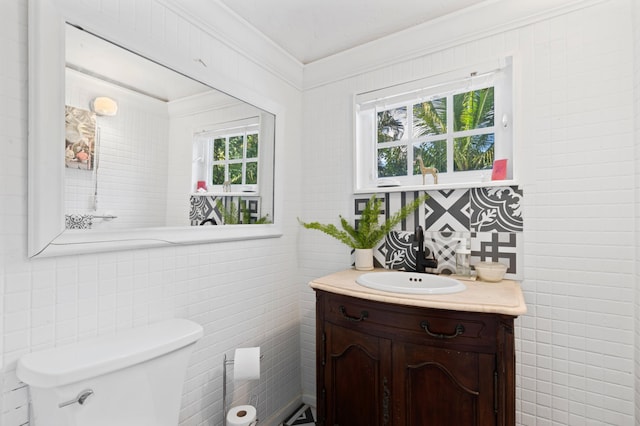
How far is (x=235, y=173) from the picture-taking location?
1582 millimetres

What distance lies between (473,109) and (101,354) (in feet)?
6.33

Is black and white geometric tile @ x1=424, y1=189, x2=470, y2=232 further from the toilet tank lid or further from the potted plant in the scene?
the toilet tank lid

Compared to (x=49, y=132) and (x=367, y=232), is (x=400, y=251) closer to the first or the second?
(x=367, y=232)

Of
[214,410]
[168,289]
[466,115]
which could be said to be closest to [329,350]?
[214,410]

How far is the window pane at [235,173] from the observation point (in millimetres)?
1559

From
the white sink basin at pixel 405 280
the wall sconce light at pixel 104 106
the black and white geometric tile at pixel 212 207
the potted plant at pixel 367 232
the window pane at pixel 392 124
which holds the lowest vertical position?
the white sink basin at pixel 405 280

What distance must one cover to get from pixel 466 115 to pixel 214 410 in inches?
78.1

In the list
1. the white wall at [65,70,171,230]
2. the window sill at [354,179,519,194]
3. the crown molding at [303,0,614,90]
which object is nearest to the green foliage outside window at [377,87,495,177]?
the window sill at [354,179,519,194]

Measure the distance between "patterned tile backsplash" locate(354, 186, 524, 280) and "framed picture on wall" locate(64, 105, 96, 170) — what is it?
4.55ft

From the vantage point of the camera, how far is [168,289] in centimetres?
129

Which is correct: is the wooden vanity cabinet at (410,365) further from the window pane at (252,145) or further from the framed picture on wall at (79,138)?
the framed picture on wall at (79,138)

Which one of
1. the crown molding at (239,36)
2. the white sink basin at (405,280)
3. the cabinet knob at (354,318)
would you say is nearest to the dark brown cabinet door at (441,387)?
the cabinet knob at (354,318)

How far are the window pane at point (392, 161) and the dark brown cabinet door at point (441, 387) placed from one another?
1020 mm

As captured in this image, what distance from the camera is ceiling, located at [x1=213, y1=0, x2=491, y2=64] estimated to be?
1.48 metres
